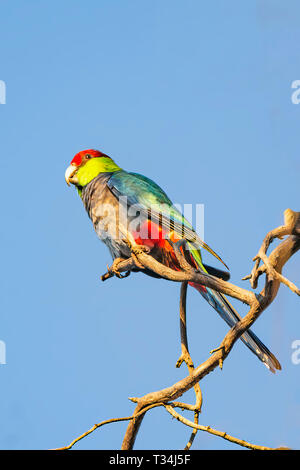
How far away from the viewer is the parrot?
14.4 feet

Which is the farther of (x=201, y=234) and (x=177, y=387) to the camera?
(x=201, y=234)

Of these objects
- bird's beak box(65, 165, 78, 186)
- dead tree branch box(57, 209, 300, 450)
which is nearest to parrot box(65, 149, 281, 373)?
bird's beak box(65, 165, 78, 186)

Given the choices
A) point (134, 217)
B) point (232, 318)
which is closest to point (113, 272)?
point (134, 217)

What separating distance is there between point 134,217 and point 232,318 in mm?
1153

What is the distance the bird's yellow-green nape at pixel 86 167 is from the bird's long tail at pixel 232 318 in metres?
1.28

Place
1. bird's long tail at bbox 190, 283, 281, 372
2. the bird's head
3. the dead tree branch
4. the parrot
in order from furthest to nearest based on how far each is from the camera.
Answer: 1. the bird's head
2. the parrot
3. bird's long tail at bbox 190, 283, 281, 372
4. the dead tree branch

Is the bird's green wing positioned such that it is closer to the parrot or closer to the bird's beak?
the parrot

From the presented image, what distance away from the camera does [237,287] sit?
348 cm

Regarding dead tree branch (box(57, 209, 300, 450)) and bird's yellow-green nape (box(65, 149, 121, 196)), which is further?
bird's yellow-green nape (box(65, 149, 121, 196))
